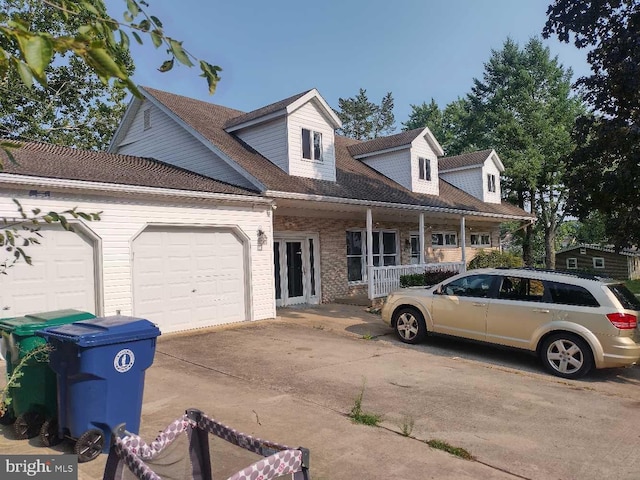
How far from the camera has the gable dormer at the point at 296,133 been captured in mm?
13828

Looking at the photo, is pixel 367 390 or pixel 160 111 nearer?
pixel 367 390

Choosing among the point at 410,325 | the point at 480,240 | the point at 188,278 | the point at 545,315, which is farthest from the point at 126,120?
the point at 480,240

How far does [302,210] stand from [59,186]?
7350 mm

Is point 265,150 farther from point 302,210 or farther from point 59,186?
point 59,186

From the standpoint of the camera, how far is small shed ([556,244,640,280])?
137ft

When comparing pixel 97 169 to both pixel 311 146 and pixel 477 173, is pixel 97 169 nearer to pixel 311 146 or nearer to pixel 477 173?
pixel 311 146

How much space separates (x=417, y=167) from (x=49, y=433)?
642 inches

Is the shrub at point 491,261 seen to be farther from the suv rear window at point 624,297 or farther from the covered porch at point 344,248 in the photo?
the suv rear window at point 624,297

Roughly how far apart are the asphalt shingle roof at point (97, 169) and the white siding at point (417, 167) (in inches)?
346

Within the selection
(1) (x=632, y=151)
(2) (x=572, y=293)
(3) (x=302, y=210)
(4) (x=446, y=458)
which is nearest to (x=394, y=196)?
(3) (x=302, y=210)

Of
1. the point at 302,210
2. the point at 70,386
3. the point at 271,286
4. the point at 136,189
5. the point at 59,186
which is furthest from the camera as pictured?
the point at 302,210

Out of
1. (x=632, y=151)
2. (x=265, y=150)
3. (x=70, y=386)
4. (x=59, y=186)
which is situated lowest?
(x=70, y=386)

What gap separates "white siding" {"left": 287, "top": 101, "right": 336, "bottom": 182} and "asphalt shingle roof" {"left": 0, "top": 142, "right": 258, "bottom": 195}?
2.88m

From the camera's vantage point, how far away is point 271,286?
11461 millimetres
